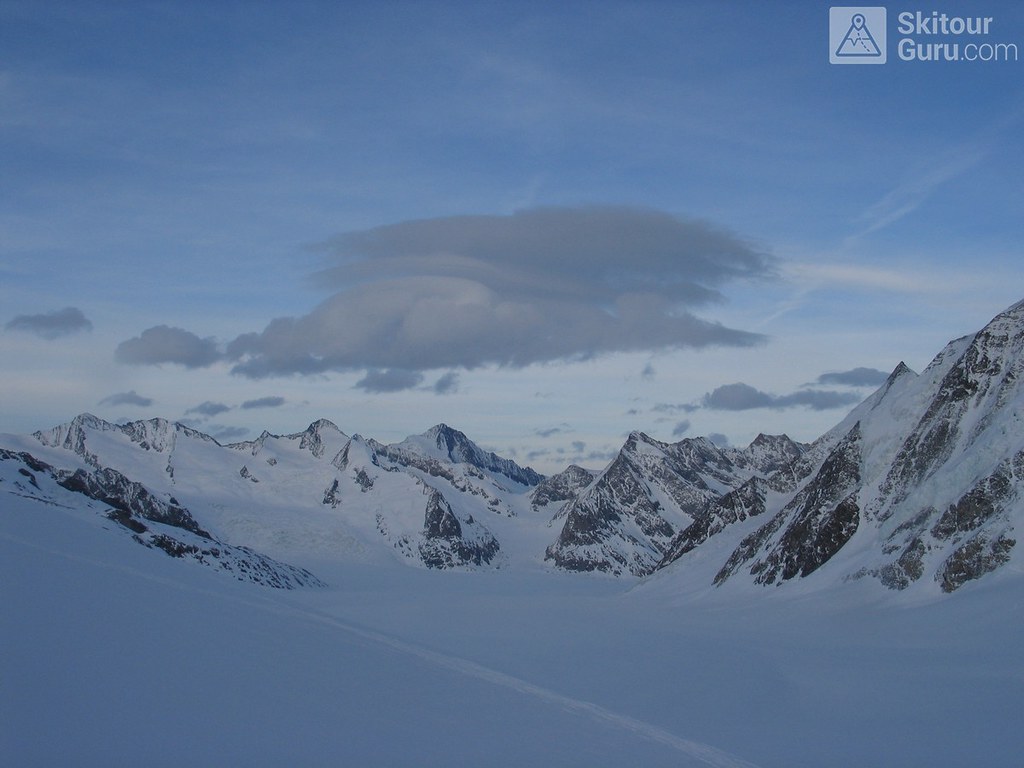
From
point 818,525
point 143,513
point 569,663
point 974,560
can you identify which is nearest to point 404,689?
point 569,663

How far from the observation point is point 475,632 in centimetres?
5334

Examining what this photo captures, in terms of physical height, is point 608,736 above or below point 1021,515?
below

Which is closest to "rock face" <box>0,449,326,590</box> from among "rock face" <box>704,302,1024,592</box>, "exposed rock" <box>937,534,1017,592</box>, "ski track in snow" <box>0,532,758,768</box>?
"ski track in snow" <box>0,532,758,768</box>

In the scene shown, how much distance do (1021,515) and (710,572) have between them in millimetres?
62296

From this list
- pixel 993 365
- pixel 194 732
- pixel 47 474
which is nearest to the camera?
pixel 194 732

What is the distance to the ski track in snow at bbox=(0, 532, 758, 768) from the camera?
21.6m

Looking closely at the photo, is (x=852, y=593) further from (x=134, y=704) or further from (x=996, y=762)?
(x=134, y=704)

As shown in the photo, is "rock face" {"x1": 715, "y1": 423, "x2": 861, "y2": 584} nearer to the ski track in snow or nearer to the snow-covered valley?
the snow-covered valley

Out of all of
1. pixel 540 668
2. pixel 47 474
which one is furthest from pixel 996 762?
pixel 47 474

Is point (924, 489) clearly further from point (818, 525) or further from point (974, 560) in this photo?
point (818, 525)

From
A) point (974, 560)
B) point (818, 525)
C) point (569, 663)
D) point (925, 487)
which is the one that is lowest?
point (569, 663)

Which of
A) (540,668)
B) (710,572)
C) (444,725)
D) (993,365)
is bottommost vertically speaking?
(710,572)

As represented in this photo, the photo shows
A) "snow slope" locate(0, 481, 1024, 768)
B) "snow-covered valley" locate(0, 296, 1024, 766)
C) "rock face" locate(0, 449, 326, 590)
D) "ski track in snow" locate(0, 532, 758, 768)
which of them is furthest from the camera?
"rock face" locate(0, 449, 326, 590)

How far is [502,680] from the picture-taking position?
28672mm
